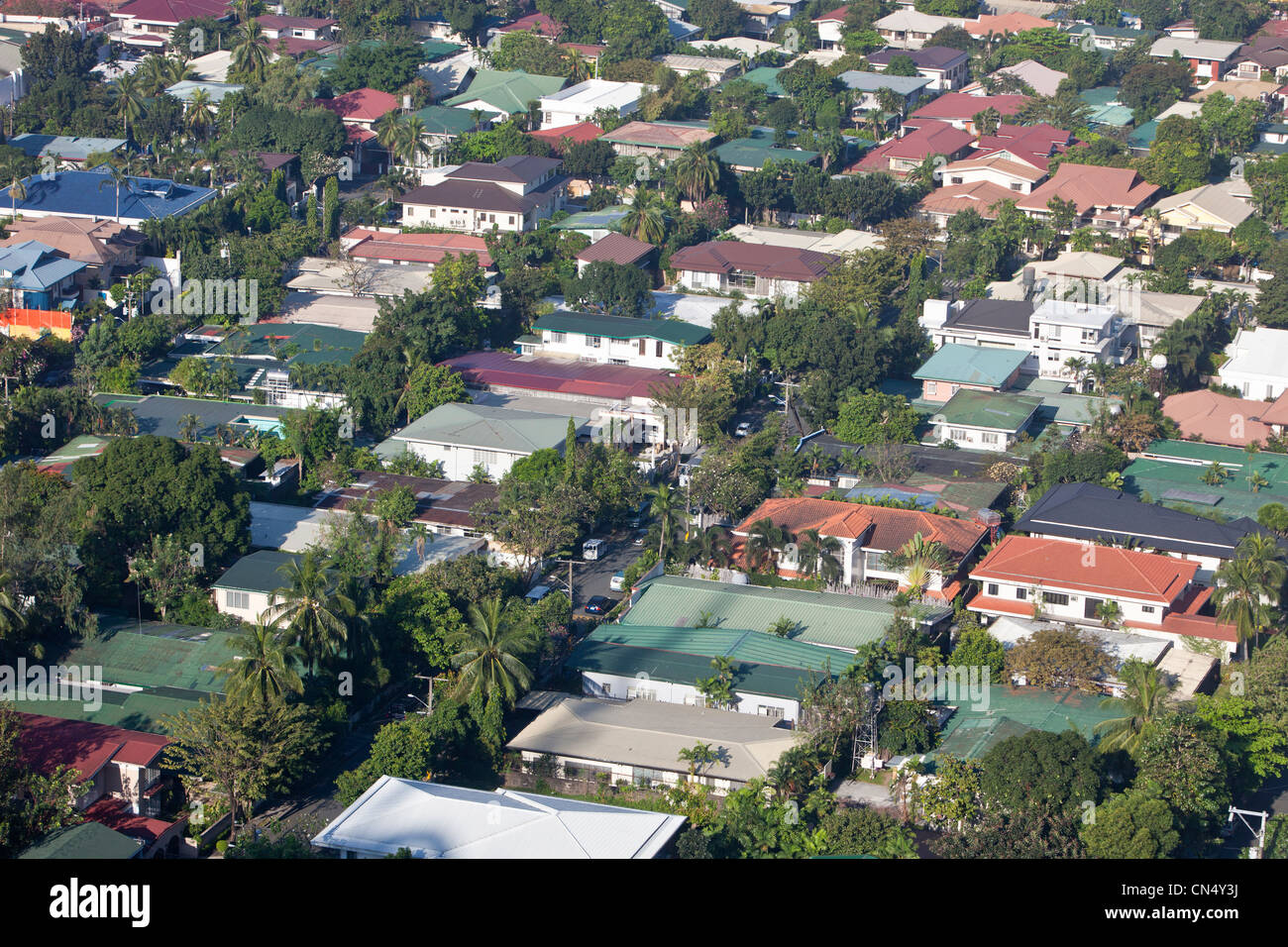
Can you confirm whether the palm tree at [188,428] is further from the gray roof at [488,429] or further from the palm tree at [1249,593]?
the palm tree at [1249,593]

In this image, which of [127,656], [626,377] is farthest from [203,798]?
[626,377]

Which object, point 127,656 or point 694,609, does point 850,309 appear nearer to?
point 694,609

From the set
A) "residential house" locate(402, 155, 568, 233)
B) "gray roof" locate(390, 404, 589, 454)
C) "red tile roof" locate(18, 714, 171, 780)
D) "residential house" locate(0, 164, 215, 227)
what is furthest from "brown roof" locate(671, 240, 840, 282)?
"red tile roof" locate(18, 714, 171, 780)

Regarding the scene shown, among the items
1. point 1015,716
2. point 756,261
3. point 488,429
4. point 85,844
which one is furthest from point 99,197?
point 1015,716

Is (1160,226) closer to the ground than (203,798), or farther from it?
farther from it

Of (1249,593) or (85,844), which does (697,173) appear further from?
(85,844)

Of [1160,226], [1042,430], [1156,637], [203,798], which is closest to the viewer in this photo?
[203,798]

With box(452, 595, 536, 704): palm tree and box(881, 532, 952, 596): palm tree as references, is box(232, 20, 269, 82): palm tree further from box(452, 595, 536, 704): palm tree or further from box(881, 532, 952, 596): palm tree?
box(452, 595, 536, 704): palm tree
